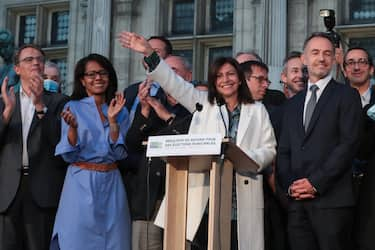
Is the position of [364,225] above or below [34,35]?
below

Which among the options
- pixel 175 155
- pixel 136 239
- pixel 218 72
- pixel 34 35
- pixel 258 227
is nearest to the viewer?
pixel 175 155

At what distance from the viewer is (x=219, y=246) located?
179 inches

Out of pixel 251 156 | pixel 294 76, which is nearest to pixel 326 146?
pixel 251 156

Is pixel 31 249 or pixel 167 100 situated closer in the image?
pixel 31 249

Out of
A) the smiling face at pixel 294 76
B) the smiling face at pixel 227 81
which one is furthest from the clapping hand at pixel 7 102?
the smiling face at pixel 294 76

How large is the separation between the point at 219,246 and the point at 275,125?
125 cm

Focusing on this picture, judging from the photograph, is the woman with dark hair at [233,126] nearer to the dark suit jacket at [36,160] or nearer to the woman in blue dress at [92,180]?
the woman in blue dress at [92,180]

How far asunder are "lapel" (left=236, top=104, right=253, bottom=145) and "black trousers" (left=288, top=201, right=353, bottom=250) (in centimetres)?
54

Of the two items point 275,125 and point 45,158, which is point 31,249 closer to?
point 45,158

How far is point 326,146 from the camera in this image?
4.78 metres

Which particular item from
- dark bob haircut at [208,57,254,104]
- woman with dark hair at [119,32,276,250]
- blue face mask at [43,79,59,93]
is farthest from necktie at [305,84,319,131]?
blue face mask at [43,79,59,93]

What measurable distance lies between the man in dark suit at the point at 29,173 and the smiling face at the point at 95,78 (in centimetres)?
28

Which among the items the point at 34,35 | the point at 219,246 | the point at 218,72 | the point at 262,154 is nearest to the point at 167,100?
the point at 218,72

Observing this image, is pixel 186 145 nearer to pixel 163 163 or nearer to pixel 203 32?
pixel 163 163
